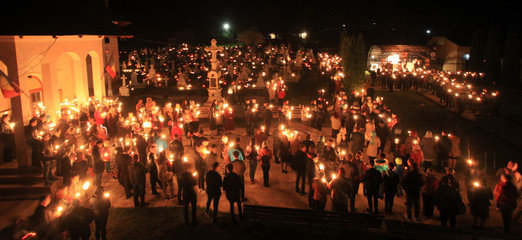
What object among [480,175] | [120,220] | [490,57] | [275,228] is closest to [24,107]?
[120,220]

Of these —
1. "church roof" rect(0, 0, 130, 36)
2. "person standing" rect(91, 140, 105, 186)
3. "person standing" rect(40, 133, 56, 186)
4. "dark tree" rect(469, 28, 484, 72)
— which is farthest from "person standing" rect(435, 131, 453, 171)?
"dark tree" rect(469, 28, 484, 72)

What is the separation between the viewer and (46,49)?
15.4 metres

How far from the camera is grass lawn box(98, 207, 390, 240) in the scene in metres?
8.77

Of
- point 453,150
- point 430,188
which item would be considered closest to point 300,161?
point 430,188

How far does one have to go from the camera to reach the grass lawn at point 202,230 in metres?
8.77

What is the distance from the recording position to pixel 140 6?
196 feet

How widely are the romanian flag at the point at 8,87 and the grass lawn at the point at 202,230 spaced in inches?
218

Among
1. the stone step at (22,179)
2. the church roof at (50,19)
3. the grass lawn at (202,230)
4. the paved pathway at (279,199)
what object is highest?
the church roof at (50,19)

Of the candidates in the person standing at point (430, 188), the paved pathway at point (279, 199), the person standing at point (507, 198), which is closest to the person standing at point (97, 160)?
the paved pathway at point (279, 199)

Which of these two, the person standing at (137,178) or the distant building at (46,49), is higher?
the distant building at (46,49)

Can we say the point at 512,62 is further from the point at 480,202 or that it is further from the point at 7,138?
the point at 7,138

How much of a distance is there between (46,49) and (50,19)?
4.07 ft

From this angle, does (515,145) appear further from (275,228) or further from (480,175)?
(275,228)

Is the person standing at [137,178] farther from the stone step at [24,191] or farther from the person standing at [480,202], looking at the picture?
the person standing at [480,202]
